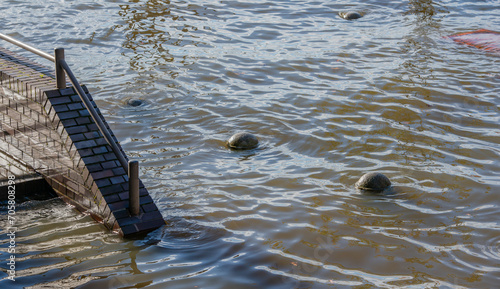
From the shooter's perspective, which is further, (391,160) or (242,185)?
(391,160)

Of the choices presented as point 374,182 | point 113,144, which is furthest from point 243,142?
point 113,144

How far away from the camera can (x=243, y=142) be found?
9133mm

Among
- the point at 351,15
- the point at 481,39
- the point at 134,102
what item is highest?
the point at 351,15

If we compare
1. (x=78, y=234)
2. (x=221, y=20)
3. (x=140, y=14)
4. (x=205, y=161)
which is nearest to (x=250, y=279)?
(x=78, y=234)

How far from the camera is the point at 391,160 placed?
8.67m

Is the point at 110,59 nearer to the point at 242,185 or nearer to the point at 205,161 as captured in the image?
the point at 205,161

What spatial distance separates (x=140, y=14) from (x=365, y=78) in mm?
7542

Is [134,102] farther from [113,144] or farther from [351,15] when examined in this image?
[351,15]

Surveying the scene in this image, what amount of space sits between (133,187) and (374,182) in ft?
10.7

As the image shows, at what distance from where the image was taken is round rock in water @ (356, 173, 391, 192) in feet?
25.4

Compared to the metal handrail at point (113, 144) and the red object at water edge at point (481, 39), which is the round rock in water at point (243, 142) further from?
the red object at water edge at point (481, 39)

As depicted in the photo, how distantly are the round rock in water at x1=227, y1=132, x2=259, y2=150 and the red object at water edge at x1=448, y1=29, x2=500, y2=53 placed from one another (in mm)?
7253

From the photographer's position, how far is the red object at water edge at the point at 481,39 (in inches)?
537

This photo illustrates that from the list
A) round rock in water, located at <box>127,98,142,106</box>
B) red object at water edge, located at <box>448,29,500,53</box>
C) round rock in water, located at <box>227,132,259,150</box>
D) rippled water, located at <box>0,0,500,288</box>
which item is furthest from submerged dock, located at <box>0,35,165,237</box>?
red object at water edge, located at <box>448,29,500,53</box>
